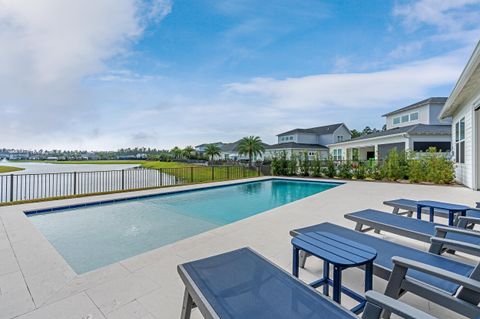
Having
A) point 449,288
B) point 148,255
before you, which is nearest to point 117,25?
point 148,255

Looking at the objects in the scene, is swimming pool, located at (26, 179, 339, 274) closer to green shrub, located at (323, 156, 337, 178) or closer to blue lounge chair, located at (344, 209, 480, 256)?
blue lounge chair, located at (344, 209, 480, 256)

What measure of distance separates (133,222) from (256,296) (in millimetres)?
5070

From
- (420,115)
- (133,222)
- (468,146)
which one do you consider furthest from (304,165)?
(133,222)

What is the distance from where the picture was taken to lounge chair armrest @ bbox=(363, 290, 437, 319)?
1069mm

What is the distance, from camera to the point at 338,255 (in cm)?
183

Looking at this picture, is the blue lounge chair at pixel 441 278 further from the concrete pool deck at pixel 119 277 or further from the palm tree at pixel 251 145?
the palm tree at pixel 251 145

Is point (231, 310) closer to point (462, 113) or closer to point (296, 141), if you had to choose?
point (462, 113)

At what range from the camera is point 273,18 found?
356 inches

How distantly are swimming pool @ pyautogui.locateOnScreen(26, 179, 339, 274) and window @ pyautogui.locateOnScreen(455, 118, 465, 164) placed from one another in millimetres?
7396

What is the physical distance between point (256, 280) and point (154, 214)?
546cm

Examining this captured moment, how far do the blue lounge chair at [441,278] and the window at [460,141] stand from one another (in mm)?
10723

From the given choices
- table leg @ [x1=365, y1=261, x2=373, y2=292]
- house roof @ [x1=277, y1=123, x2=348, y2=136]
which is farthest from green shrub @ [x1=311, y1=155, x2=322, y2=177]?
house roof @ [x1=277, y1=123, x2=348, y2=136]

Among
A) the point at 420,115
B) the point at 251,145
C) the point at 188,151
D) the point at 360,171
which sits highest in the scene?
the point at 420,115

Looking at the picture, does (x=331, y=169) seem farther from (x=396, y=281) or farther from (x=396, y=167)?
(x=396, y=281)
